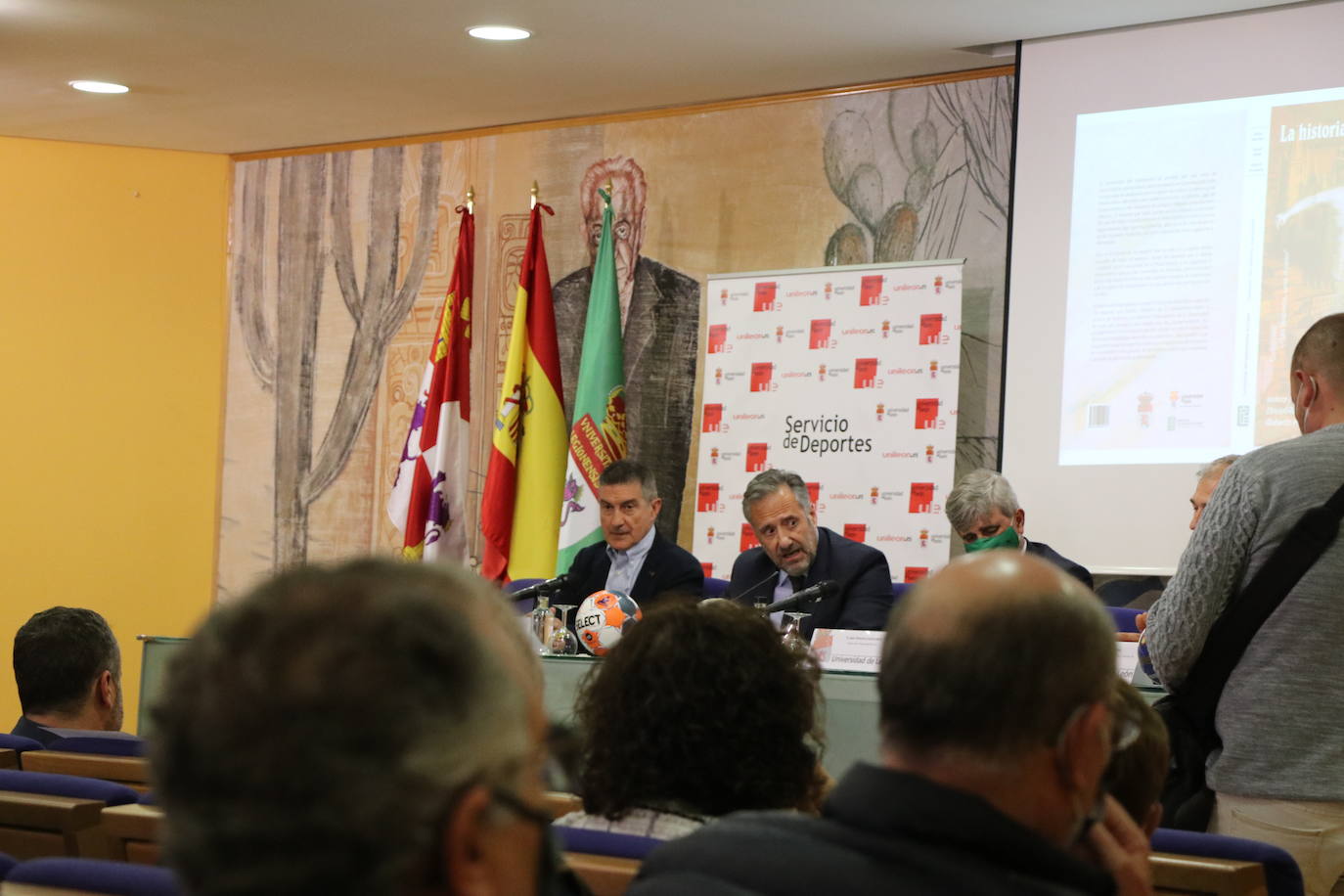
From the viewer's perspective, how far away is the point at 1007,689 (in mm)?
1277

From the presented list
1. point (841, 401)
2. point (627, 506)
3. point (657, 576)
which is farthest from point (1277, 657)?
point (841, 401)

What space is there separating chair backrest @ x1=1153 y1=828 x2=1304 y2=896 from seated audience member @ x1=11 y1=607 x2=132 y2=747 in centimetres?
253

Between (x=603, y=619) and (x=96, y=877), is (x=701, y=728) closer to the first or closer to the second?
(x=96, y=877)

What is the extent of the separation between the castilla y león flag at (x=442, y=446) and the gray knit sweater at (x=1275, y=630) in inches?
201

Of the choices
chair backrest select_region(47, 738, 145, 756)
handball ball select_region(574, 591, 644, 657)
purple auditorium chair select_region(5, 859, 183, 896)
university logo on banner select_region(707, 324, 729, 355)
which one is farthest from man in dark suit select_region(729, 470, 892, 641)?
purple auditorium chair select_region(5, 859, 183, 896)

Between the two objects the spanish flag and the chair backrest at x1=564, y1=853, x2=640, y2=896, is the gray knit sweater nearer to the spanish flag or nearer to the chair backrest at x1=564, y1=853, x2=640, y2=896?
the chair backrest at x1=564, y1=853, x2=640, y2=896

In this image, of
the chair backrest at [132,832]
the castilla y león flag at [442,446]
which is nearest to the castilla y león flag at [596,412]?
the castilla y león flag at [442,446]

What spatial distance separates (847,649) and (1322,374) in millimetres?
1495

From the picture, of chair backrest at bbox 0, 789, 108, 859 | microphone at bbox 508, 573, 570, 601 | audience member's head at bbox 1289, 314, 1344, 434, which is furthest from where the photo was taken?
microphone at bbox 508, 573, 570, 601

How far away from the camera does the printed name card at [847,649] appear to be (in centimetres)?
392

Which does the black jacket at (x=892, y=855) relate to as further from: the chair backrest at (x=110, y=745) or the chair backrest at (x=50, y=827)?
the chair backrest at (x=110, y=745)

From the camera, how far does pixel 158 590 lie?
864 cm

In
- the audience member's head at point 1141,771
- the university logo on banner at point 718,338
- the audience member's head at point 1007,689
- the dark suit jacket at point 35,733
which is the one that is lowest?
the dark suit jacket at point 35,733

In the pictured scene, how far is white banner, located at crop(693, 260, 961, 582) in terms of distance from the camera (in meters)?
6.40
